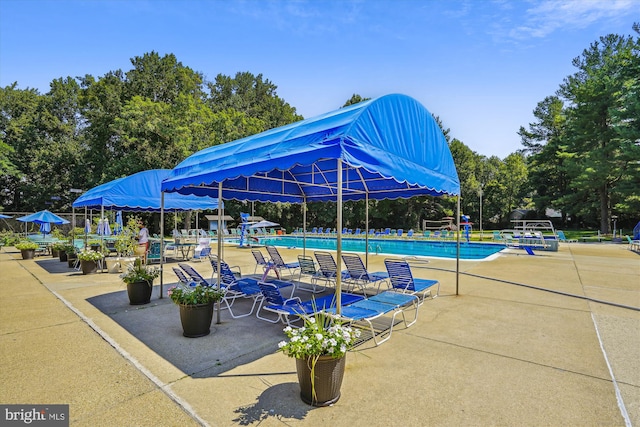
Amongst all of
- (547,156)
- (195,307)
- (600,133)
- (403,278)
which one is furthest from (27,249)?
(547,156)

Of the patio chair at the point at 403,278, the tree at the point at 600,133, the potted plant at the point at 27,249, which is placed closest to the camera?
the patio chair at the point at 403,278

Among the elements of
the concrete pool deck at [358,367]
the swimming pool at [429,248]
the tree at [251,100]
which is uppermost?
the tree at [251,100]

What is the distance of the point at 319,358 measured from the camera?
2922 mm

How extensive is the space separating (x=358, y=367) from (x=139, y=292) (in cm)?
494

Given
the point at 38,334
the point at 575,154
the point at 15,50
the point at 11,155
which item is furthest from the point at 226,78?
the point at 38,334

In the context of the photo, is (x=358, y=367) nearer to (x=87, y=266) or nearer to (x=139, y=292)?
(x=139, y=292)

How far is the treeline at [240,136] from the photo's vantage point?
27.1 metres

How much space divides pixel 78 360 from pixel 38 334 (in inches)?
63.4

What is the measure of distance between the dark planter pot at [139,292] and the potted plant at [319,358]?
4863 millimetres

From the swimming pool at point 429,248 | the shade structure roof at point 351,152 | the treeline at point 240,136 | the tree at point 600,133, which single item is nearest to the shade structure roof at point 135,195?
the shade structure roof at point 351,152

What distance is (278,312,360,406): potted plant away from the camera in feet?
9.60

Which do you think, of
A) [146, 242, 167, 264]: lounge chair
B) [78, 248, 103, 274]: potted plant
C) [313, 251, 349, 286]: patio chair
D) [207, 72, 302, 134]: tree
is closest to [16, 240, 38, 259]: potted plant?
[78, 248, 103, 274]: potted plant

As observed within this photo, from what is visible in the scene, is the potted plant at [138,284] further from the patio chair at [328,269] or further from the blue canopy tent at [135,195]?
the blue canopy tent at [135,195]

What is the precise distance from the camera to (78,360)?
13.4 feet
